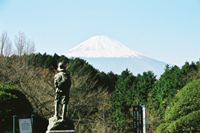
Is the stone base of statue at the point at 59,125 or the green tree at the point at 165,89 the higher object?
the green tree at the point at 165,89

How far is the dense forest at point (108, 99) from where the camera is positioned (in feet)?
52.0

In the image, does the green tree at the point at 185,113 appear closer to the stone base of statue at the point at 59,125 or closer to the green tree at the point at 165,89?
the green tree at the point at 165,89

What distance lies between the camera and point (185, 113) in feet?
55.4

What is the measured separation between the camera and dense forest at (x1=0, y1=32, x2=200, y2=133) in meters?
15.9

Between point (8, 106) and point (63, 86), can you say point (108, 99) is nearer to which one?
point (8, 106)

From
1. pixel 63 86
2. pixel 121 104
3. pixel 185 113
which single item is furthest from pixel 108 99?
pixel 63 86

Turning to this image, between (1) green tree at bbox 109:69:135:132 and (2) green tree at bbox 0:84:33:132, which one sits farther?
(1) green tree at bbox 109:69:135:132

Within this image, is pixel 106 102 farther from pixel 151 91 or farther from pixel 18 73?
pixel 18 73

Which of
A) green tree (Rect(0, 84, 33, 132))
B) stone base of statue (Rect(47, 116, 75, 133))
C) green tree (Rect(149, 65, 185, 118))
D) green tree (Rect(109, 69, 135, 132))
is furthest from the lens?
green tree (Rect(109, 69, 135, 132))

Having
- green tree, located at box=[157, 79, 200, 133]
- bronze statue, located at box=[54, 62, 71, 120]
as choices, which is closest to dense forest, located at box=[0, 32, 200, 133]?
green tree, located at box=[157, 79, 200, 133]

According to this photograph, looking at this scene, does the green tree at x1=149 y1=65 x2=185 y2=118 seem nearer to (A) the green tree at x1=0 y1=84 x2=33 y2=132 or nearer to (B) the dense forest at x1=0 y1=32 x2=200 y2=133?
(B) the dense forest at x1=0 y1=32 x2=200 y2=133

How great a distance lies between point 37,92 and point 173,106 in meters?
7.78

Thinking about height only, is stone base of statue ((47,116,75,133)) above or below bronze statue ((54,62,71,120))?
below

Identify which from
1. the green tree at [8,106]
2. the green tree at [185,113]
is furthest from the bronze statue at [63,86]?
the green tree at [185,113]
